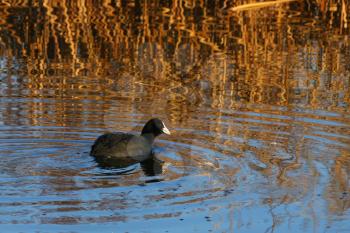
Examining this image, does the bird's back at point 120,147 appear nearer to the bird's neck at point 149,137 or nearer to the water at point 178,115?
the bird's neck at point 149,137

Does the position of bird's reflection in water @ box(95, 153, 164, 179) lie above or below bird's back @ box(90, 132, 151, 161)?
below

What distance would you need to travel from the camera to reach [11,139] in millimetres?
8773

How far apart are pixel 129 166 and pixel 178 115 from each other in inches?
66.8

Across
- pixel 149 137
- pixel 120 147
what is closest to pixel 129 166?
pixel 120 147

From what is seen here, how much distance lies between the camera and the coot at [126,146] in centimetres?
855

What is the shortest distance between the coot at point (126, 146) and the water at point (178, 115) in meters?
0.18

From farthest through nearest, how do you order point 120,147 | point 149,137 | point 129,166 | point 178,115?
point 178,115 → point 149,137 → point 120,147 → point 129,166

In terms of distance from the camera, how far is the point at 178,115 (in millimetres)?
10055

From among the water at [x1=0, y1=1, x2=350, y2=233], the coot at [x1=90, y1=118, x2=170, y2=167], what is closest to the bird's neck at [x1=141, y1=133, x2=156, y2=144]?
the coot at [x1=90, y1=118, x2=170, y2=167]

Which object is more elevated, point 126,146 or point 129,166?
point 126,146

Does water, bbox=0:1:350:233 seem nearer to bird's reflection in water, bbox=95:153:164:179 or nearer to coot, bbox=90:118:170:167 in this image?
bird's reflection in water, bbox=95:153:164:179

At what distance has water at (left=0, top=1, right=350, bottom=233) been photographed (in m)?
6.81

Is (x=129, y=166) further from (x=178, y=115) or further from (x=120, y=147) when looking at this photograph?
(x=178, y=115)

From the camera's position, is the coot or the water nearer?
the water
